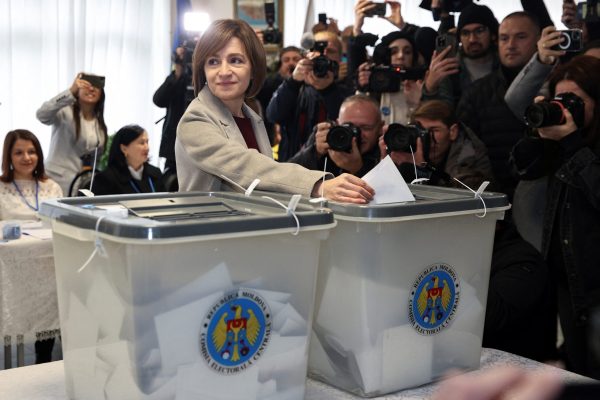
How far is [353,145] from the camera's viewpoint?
271 centimetres

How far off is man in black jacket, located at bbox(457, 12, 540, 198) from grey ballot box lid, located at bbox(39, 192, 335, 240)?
1.86 metres

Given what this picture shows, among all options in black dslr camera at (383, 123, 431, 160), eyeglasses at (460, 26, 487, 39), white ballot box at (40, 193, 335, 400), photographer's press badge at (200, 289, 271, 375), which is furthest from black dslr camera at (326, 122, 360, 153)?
photographer's press badge at (200, 289, 271, 375)

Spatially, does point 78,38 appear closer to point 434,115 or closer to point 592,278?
point 434,115

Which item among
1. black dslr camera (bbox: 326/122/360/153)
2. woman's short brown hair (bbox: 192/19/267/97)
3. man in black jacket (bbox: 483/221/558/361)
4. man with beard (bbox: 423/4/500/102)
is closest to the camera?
woman's short brown hair (bbox: 192/19/267/97)

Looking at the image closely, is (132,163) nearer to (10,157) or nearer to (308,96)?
(10,157)

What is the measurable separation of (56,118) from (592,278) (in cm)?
369

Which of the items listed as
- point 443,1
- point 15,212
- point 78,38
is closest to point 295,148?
point 443,1

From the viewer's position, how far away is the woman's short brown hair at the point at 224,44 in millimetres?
1335

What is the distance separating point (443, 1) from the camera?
3.51 m

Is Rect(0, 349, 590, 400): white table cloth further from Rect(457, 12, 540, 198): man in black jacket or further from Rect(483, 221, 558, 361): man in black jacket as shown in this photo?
Rect(457, 12, 540, 198): man in black jacket

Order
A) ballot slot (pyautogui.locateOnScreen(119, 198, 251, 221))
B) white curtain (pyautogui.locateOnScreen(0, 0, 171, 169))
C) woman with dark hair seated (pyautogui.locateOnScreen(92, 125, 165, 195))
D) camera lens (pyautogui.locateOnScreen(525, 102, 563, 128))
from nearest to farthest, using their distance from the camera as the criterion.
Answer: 1. ballot slot (pyautogui.locateOnScreen(119, 198, 251, 221))
2. camera lens (pyautogui.locateOnScreen(525, 102, 563, 128))
3. woman with dark hair seated (pyautogui.locateOnScreen(92, 125, 165, 195))
4. white curtain (pyautogui.locateOnScreen(0, 0, 171, 169))

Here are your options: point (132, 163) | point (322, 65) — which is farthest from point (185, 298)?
point (132, 163)

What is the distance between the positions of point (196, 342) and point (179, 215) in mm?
175

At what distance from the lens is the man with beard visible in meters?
3.04
